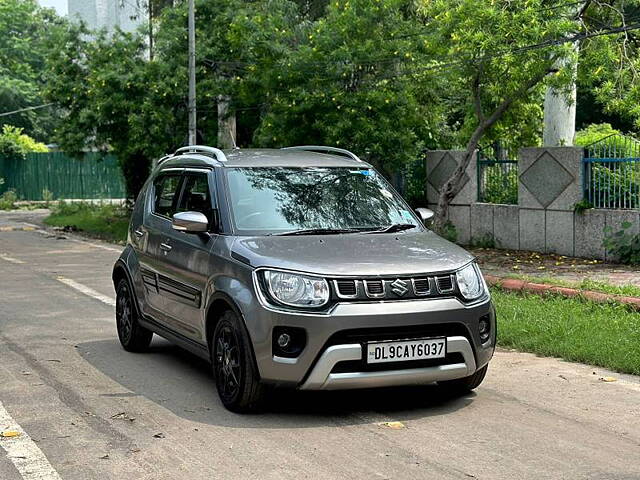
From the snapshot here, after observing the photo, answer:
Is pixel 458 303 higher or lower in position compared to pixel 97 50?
lower

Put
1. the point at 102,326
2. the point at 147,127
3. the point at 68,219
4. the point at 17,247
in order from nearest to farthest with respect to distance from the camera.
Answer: the point at 102,326 → the point at 17,247 → the point at 147,127 → the point at 68,219

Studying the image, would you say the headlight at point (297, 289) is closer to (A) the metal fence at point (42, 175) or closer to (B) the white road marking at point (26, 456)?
(B) the white road marking at point (26, 456)

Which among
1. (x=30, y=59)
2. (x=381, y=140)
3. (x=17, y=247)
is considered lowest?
(x=17, y=247)

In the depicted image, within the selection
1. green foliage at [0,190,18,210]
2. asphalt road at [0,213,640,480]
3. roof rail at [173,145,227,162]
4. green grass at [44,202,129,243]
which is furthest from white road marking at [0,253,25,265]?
green foliage at [0,190,18,210]

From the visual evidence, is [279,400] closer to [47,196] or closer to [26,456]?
[26,456]

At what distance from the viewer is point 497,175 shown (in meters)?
19.4

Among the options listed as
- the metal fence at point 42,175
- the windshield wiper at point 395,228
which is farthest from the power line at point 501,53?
the metal fence at point 42,175

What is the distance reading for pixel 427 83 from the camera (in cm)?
1991

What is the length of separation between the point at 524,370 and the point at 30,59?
66094mm

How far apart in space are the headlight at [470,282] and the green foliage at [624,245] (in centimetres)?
919

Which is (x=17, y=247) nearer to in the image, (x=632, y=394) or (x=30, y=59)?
(x=632, y=394)

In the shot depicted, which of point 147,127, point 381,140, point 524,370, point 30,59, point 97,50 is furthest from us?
point 30,59

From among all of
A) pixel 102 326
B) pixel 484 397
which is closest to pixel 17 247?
pixel 102 326

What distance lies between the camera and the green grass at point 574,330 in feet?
28.5
